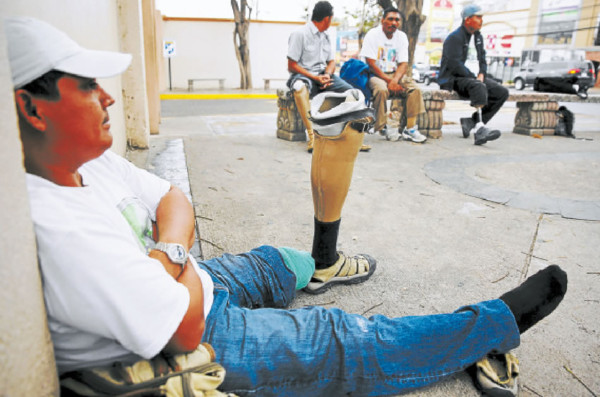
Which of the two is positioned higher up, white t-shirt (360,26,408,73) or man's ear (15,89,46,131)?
white t-shirt (360,26,408,73)

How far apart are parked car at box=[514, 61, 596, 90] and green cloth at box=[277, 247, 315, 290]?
19917 millimetres

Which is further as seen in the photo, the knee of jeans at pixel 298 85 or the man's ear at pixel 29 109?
the knee of jeans at pixel 298 85

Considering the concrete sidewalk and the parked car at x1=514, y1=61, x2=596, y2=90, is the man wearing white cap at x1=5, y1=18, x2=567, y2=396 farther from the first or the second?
the parked car at x1=514, y1=61, x2=596, y2=90

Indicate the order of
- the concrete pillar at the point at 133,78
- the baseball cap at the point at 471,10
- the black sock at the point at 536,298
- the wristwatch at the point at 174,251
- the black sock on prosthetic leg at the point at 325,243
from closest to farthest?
the wristwatch at the point at 174,251 → the black sock at the point at 536,298 → the black sock on prosthetic leg at the point at 325,243 → the concrete pillar at the point at 133,78 → the baseball cap at the point at 471,10

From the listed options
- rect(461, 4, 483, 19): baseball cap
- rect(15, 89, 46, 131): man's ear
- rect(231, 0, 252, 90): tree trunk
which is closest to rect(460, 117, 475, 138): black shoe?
rect(461, 4, 483, 19): baseball cap

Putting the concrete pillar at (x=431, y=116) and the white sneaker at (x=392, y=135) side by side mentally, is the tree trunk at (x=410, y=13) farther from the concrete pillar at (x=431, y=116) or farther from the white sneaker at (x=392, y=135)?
the white sneaker at (x=392, y=135)

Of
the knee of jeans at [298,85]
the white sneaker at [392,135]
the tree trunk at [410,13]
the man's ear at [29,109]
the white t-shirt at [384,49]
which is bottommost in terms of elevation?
the white sneaker at [392,135]

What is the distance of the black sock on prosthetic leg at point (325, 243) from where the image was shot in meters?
1.96

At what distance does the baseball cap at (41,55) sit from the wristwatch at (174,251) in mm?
465

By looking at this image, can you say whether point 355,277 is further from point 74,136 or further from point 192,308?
point 74,136

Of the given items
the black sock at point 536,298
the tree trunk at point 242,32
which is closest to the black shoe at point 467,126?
the black sock at point 536,298

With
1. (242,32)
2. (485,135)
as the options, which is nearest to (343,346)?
(485,135)

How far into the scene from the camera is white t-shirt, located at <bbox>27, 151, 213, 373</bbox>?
34.5 inches

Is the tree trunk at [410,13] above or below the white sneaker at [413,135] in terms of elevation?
above
